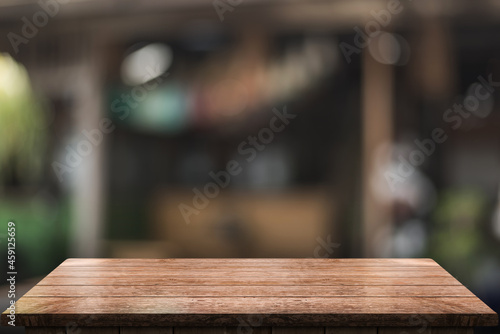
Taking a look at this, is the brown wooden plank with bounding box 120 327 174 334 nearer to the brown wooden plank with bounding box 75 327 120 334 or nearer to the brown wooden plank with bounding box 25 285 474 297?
the brown wooden plank with bounding box 75 327 120 334

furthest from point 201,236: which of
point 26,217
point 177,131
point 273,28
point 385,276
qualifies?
point 385,276

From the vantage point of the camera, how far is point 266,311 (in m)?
1.61

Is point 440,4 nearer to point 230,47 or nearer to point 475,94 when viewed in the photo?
point 475,94

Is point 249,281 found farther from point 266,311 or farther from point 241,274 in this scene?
point 266,311

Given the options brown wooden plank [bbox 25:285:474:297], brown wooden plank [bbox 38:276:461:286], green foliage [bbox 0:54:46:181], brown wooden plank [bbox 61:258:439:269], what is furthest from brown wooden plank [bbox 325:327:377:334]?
green foliage [bbox 0:54:46:181]

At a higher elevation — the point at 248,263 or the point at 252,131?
the point at 252,131

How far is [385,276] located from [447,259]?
1.65 m

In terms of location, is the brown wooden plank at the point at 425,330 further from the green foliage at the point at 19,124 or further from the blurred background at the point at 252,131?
the green foliage at the point at 19,124

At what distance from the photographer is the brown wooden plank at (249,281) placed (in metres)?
1.96

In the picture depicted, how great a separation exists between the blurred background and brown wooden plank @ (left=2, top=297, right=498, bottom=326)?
1873 millimetres

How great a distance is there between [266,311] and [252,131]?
2.09 meters

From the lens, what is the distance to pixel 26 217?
3.68 metres

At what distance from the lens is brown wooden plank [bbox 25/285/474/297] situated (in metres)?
1.80

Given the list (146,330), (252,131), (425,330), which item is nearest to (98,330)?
(146,330)
